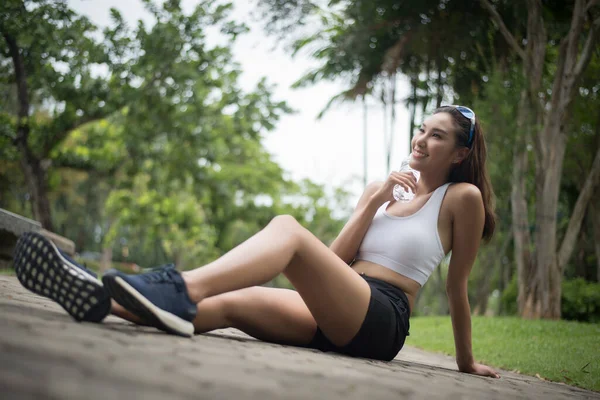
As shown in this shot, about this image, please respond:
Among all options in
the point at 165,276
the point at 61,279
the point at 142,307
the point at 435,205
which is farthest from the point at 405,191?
the point at 61,279

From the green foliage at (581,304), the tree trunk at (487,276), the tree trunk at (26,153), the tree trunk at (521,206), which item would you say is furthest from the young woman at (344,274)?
the tree trunk at (487,276)

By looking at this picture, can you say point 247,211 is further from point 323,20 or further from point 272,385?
point 272,385

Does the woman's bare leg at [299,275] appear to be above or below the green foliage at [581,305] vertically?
above

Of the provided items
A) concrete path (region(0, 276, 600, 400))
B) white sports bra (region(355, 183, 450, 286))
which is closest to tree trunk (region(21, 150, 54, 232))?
concrete path (region(0, 276, 600, 400))

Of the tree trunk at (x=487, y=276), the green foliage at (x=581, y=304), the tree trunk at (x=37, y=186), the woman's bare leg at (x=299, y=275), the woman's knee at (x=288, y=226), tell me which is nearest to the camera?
the woman's bare leg at (x=299, y=275)

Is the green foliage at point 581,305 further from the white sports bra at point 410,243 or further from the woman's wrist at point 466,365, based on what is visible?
the white sports bra at point 410,243

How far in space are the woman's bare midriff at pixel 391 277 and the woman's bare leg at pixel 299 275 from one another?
0.27 metres

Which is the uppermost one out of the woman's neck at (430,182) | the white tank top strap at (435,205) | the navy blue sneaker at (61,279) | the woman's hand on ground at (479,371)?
the woman's neck at (430,182)

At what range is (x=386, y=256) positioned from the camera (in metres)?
3.09

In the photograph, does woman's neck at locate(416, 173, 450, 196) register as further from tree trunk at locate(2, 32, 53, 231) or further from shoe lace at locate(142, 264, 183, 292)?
tree trunk at locate(2, 32, 53, 231)

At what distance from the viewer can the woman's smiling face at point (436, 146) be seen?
3.29 m

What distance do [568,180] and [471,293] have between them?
1681cm

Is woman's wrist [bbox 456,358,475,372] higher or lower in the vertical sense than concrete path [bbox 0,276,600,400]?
lower

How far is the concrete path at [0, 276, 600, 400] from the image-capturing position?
145cm
